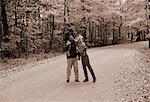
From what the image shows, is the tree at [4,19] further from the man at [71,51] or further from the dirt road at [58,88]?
the man at [71,51]

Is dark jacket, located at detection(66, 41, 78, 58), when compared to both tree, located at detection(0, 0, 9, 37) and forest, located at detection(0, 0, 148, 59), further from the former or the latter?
tree, located at detection(0, 0, 9, 37)

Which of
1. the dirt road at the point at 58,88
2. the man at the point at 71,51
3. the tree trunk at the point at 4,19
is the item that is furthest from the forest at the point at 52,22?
the man at the point at 71,51

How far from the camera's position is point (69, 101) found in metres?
11.5

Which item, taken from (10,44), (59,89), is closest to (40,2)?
(10,44)

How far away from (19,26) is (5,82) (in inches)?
631

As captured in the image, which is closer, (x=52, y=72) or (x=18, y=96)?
(x=18, y=96)

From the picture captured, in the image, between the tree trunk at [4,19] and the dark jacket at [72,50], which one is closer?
the dark jacket at [72,50]

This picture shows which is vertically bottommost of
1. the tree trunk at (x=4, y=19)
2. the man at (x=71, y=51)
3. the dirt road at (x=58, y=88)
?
the dirt road at (x=58, y=88)

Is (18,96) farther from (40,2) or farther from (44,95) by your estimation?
(40,2)

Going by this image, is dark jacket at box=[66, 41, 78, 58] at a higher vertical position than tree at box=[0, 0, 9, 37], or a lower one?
lower

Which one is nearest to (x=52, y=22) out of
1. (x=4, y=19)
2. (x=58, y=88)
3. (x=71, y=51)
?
(x=4, y=19)

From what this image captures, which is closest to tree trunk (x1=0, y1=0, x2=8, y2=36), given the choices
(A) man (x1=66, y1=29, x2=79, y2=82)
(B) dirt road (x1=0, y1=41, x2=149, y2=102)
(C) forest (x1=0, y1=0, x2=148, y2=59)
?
(C) forest (x1=0, y1=0, x2=148, y2=59)

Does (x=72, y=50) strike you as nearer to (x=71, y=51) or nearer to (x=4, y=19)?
(x=71, y=51)

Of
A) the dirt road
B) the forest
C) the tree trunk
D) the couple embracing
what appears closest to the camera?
the dirt road
